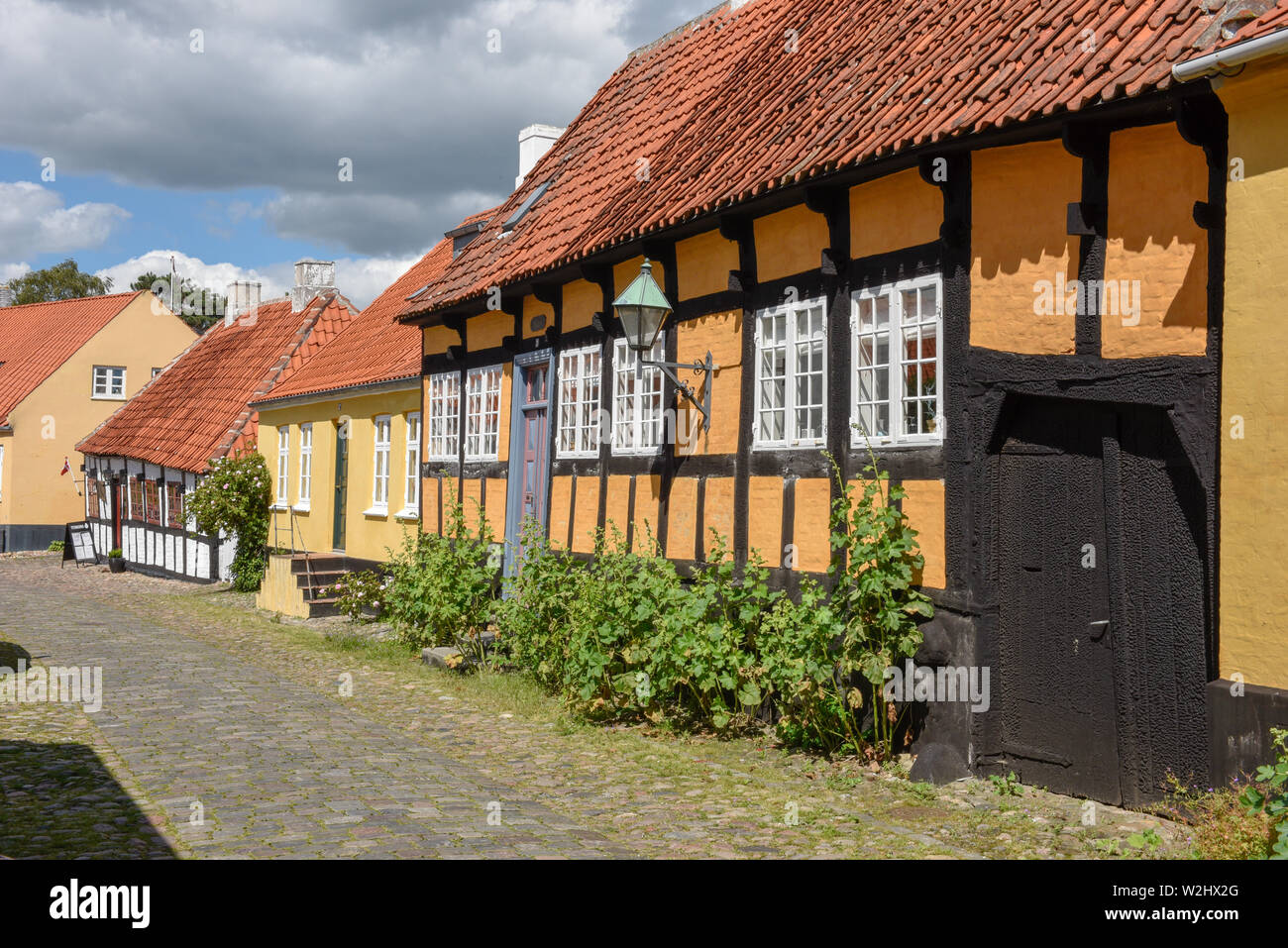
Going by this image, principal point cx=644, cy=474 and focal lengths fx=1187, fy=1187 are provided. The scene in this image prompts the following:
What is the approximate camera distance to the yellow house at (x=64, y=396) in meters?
34.9

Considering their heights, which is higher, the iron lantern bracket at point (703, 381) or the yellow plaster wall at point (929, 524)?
the iron lantern bracket at point (703, 381)

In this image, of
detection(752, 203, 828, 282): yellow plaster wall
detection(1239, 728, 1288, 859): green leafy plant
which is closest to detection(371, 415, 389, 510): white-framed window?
detection(752, 203, 828, 282): yellow plaster wall

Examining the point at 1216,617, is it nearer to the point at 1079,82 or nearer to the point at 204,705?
the point at 1079,82

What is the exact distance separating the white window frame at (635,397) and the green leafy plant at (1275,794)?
20.2 feet

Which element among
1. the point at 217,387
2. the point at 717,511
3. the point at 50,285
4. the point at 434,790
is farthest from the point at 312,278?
the point at 50,285

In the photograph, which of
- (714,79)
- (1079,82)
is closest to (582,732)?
(1079,82)

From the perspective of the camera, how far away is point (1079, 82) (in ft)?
21.0

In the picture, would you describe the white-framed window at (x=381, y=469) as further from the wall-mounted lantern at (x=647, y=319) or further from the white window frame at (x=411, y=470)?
the wall-mounted lantern at (x=647, y=319)

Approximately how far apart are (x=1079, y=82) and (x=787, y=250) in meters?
3.01

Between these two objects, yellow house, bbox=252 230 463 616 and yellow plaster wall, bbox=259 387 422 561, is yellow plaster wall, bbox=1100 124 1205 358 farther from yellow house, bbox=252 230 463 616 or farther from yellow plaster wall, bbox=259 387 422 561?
yellow house, bbox=252 230 463 616

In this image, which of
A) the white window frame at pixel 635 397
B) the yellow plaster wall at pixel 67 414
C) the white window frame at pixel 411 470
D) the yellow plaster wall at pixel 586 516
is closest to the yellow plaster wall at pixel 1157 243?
the white window frame at pixel 635 397

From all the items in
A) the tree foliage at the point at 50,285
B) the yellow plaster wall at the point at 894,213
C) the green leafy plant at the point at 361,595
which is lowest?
the green leafy plant at the point at 361,595

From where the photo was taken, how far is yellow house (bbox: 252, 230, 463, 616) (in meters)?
18.0

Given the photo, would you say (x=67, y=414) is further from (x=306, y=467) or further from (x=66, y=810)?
(x=66, y=810)
